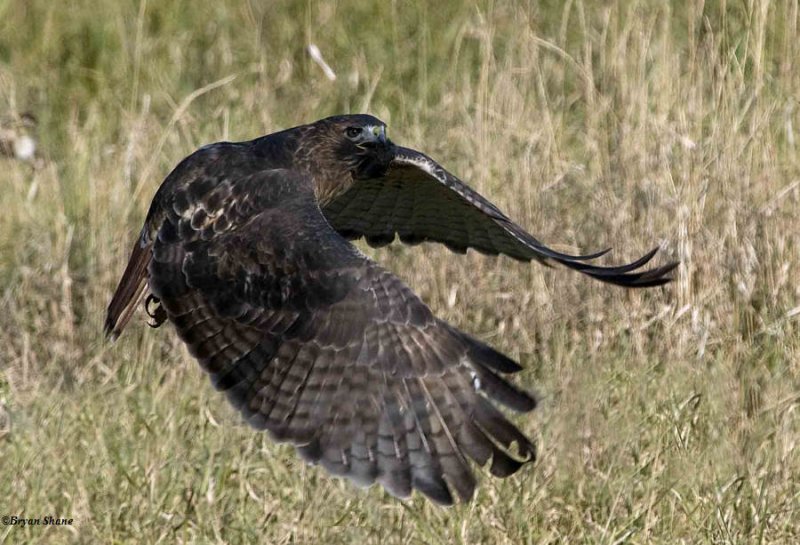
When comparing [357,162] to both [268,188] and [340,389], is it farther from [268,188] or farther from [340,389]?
[340,389]

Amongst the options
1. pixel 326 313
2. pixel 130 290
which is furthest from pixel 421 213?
pixel 326 313

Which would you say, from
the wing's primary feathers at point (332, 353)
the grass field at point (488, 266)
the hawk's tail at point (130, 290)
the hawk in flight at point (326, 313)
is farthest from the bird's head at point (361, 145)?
the grass field at point (488, 266)

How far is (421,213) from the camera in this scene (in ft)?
20.8

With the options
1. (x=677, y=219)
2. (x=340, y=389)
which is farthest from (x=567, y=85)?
(x=340, y=389)

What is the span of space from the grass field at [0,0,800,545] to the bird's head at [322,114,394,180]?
1.00 m

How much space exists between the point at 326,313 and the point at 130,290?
1.31 meters

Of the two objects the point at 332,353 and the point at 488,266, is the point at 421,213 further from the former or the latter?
the point at 332,353

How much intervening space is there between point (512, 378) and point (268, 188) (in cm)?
140

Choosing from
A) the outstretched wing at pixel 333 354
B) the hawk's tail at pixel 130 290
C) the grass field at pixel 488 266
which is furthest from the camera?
the hawk's tail at pixel 130 290

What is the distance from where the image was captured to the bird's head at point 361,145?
5945 millimetres

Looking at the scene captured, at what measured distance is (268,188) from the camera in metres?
5.48

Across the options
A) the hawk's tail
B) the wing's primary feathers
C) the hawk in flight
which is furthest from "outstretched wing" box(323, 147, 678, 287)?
the hawk's tail

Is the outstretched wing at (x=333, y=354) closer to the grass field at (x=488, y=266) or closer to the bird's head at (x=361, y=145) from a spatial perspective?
the grass field at (x=488, y=266)

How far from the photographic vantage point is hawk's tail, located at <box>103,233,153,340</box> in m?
5.75
